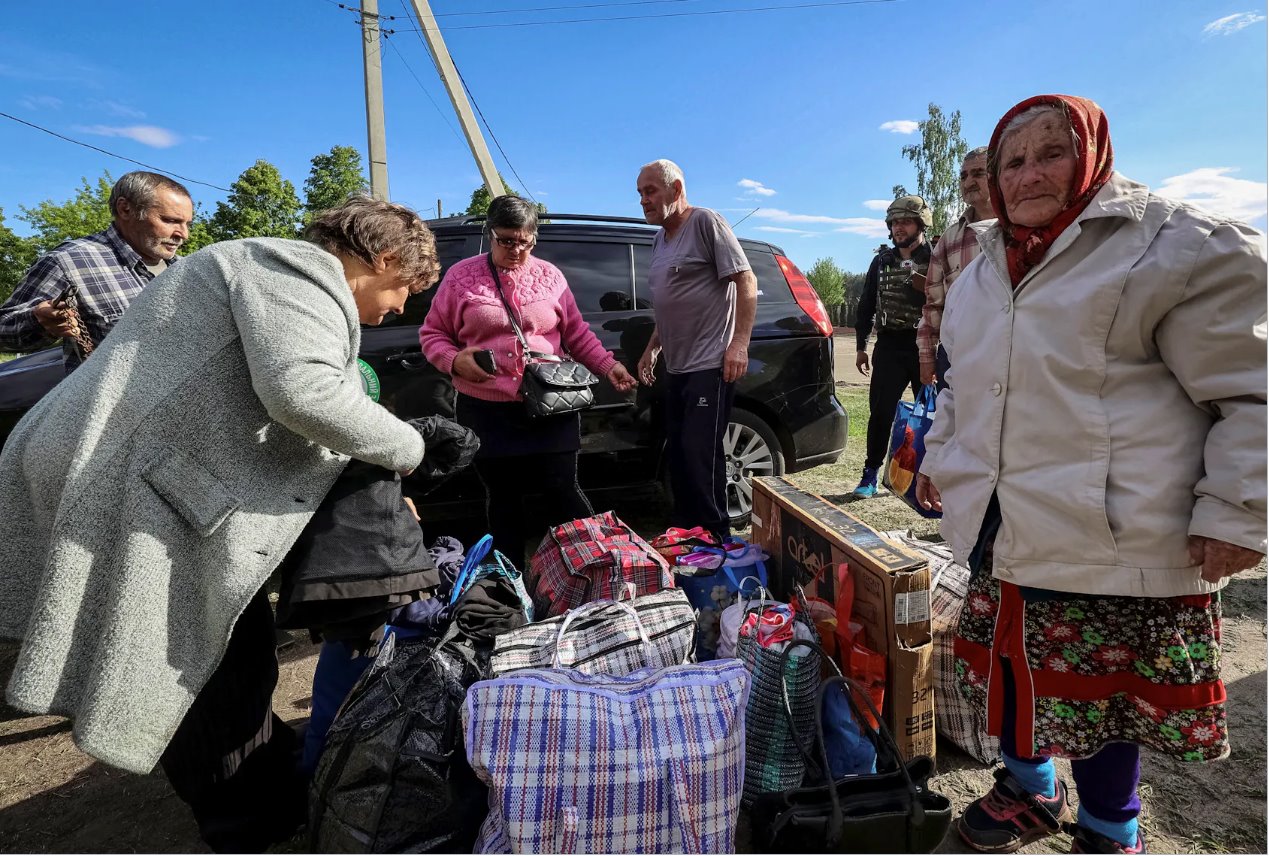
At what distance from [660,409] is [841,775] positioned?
221cm

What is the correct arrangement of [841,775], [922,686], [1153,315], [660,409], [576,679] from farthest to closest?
[660,409]
[922,686]
[841,775]
[576,679]
[1153,315]

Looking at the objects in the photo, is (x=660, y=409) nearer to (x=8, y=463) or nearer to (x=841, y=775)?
(x=841, y=775)

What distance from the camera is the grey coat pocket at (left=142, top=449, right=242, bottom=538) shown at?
4.35ft

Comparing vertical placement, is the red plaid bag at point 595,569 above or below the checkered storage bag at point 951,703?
above

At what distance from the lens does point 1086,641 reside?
1386mm

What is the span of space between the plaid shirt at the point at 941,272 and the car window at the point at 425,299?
2437 mm

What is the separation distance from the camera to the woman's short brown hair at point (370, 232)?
1.60m

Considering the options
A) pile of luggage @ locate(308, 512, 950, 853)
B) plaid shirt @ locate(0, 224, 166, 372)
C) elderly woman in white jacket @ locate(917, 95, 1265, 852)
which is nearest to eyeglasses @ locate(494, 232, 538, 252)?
plaid shirt @ locate(0, 224, 166, 372)

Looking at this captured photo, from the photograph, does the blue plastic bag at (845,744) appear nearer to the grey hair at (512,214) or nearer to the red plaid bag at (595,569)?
the red plaid bag at (595,569)

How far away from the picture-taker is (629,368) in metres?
3.61

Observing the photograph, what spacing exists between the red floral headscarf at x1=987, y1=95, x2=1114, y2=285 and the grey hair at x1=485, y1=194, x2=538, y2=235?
66.5 inches

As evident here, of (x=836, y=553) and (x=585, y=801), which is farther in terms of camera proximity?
(x=836, y=553)

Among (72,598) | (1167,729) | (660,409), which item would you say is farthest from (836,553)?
(72,598)

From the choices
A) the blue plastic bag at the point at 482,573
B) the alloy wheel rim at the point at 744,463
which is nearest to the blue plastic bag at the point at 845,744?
the blue plastic bag at the point at 482,573
